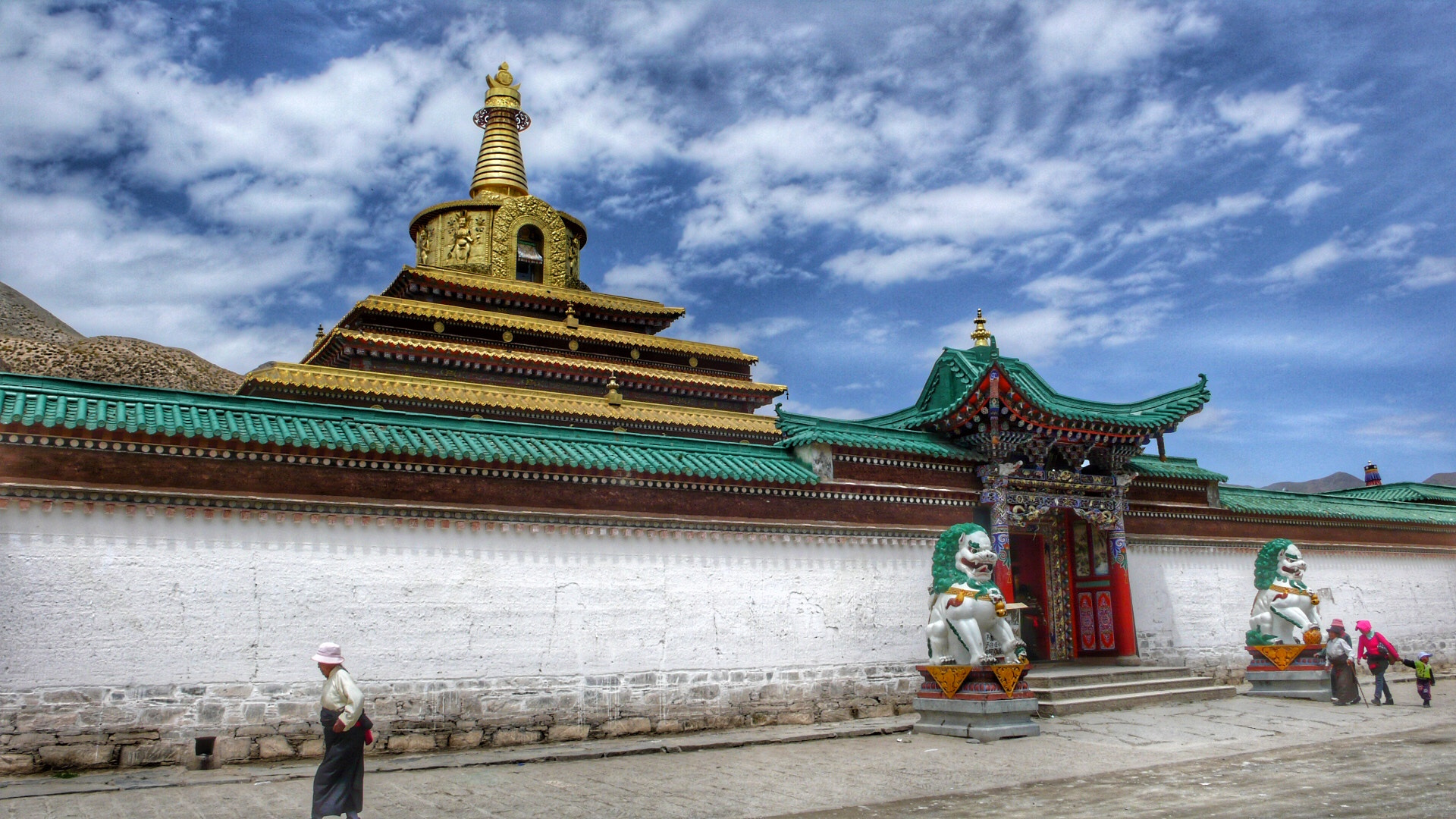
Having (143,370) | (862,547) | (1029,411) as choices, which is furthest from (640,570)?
(143,370)

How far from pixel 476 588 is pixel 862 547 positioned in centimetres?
657

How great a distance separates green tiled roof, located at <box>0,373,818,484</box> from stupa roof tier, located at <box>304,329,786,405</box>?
646 centimetres

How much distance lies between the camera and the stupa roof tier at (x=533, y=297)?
862 inches

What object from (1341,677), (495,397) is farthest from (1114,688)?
(495,397)

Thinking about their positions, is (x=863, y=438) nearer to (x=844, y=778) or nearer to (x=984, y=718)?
(x=984, y=718)

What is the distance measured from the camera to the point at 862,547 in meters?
16.1

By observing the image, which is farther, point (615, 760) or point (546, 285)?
point (546, 285)

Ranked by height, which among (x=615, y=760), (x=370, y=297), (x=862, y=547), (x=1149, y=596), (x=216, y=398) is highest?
(x=370, y=297)

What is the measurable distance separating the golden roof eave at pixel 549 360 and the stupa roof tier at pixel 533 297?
60.1 inches

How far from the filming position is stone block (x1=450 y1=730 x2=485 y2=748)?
1220 cm

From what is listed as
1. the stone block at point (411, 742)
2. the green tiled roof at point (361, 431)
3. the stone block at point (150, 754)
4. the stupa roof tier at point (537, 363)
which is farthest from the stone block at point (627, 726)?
the stupa roof tier at point (537, 363)

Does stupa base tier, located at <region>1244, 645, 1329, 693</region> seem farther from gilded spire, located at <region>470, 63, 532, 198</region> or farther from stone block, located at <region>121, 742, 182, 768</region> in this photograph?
gilded spire, located at <region>470, 63, 532, 198</region>

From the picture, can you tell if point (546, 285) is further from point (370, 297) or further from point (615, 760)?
point (615, 760)

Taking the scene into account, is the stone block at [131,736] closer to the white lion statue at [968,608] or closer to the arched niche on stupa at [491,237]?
the white lion statue at [968,608]
